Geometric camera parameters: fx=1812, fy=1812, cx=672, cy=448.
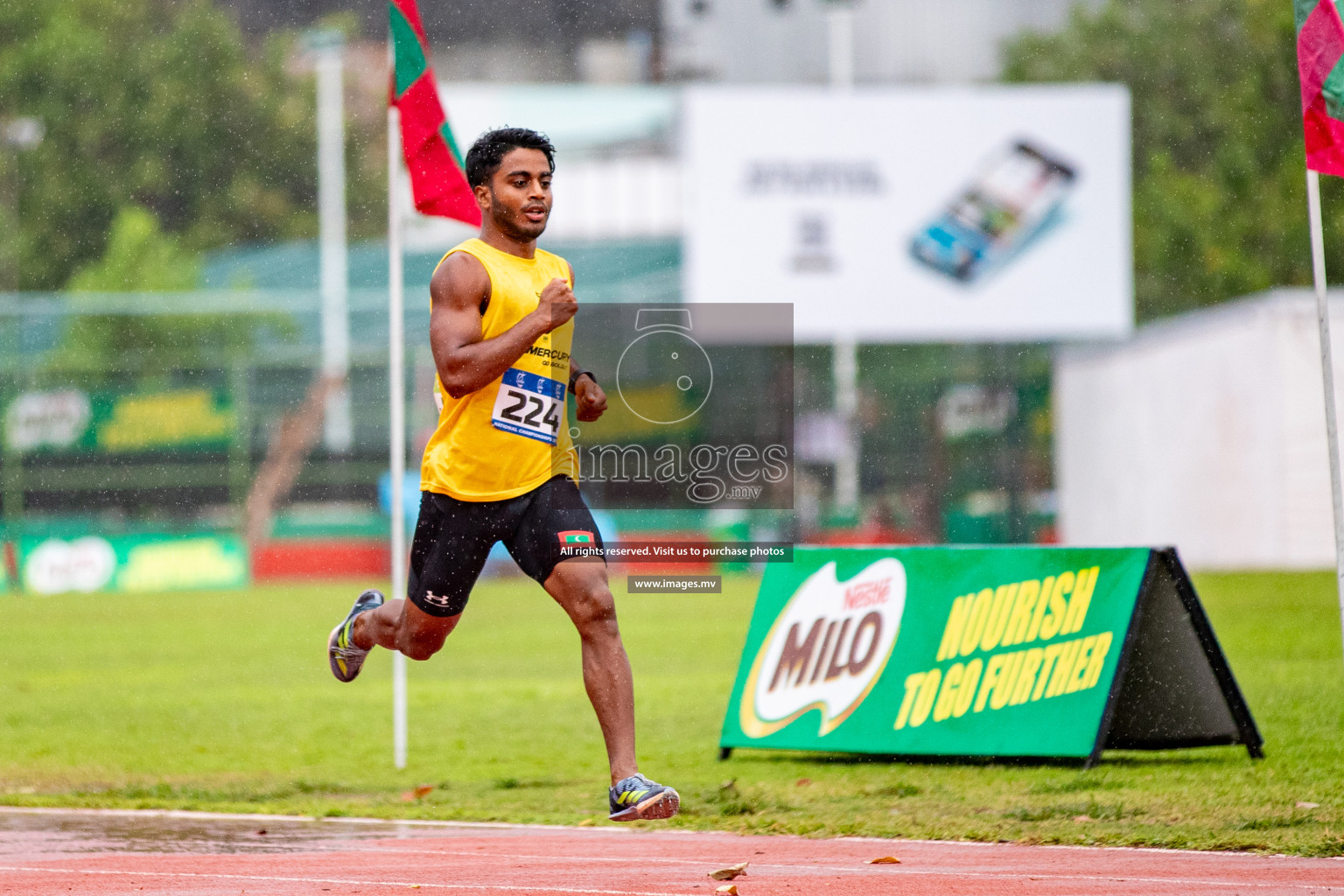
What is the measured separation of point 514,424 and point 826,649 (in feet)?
9.97

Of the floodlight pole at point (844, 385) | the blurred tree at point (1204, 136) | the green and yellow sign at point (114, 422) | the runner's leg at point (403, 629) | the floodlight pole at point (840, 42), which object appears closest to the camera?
the runner's leg at point (403, 629)

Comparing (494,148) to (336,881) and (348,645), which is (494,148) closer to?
(348,645)

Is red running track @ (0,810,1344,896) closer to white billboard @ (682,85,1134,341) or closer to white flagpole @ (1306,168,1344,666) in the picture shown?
white flagpole @ (1306,168,1344,666)

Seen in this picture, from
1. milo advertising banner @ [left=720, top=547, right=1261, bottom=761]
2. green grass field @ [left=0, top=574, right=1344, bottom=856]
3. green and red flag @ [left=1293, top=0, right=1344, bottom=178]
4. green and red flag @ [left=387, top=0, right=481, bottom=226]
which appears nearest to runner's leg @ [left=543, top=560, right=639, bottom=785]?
green grass field @ [left=0, top=574, right=1344, bottom=856]

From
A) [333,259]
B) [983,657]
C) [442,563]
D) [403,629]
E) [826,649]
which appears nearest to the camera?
[442,563]

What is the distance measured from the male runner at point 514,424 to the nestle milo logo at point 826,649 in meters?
2.66

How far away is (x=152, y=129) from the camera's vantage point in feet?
162

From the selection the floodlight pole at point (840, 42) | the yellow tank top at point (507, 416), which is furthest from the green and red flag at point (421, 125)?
the floodlight pole at point (840, 42)

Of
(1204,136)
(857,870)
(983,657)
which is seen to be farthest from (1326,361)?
(1204,136)

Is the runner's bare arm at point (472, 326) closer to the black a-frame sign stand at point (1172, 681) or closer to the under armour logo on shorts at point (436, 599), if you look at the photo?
the under armour logo on shorts at point (436, 599)

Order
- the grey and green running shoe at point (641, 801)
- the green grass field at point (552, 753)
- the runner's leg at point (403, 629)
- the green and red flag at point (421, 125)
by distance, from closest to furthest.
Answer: the grey and green running shoe at point (641, 801) < the runner's leg at point (403, 629) < the green grass field at point (552, 753) < the green and red flag at point (421, 125)

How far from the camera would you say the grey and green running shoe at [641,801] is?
5617 millimetres

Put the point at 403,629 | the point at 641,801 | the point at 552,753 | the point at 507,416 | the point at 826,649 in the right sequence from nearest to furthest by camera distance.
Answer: the point at 641,801
the point at 507,416
the point at 403,629
the point at 826,649
the point at 552,753

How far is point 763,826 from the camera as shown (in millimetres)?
6832
